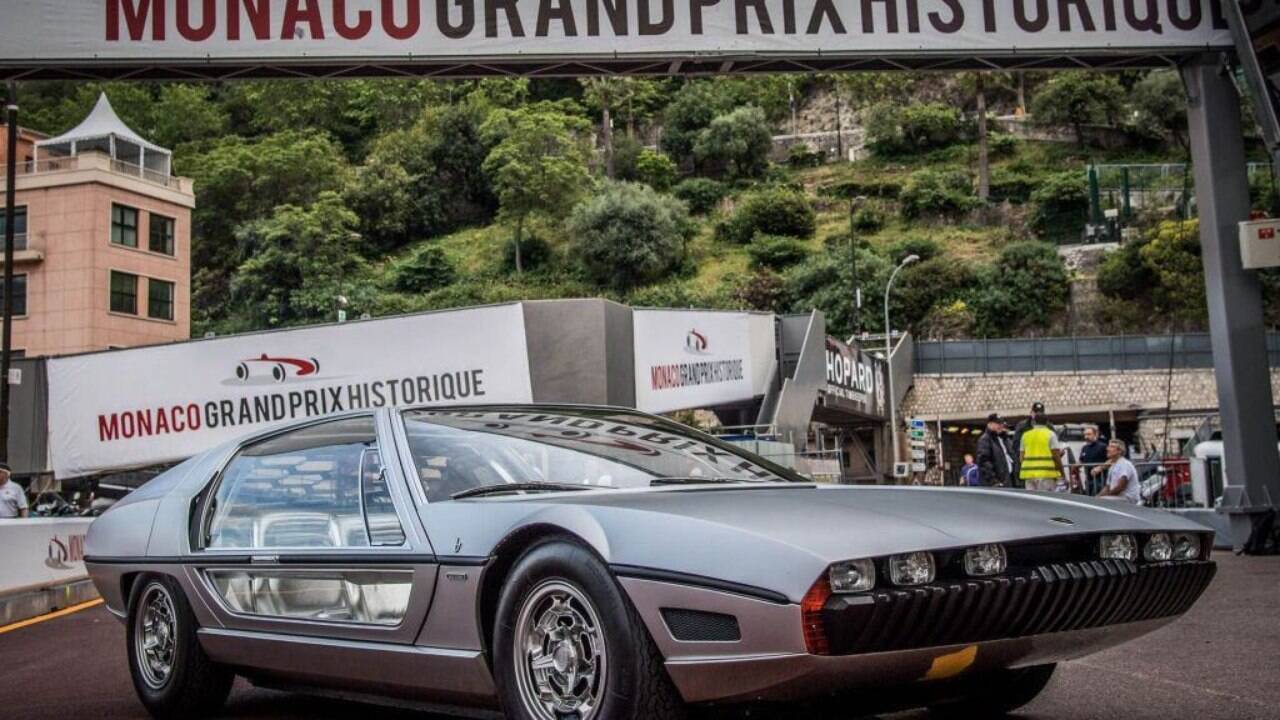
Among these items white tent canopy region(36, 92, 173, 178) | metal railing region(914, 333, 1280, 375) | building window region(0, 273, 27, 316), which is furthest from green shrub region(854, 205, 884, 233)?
building window region(0, 273, 27, 316)

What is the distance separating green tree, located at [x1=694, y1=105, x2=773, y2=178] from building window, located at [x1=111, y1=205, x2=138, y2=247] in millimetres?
56502

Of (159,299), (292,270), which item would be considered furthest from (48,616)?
(292,270)

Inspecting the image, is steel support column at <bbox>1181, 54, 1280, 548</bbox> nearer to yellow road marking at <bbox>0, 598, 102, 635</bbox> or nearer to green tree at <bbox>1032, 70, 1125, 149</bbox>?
yellow road marking at <bbox>0, 598, 102, 635</bbox>

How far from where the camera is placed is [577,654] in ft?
12.4

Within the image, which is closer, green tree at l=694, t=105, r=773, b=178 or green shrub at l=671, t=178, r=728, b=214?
green shrub at l=671, t=178, r=728, b=214

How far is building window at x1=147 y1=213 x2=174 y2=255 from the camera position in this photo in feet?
196

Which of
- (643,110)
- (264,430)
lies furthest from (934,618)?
(643,110)

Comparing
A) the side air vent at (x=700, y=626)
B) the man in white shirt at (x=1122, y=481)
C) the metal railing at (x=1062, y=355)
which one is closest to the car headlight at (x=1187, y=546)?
the side air vent at (x=700, y=626)

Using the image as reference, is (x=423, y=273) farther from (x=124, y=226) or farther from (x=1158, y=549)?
(x=1158, y=549)

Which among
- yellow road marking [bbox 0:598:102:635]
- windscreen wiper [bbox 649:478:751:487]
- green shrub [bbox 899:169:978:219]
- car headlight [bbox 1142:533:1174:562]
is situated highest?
green shrub [bbox 899:169:978:219]

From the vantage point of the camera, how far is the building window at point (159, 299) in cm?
5912

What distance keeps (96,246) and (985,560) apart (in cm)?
5761

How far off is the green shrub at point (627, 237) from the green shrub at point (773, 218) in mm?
4713

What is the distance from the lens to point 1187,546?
413 centimetres
